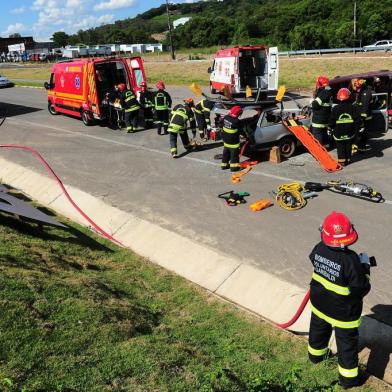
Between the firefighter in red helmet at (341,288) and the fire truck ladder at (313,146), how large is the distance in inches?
270

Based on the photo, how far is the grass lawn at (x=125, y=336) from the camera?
3662 mm

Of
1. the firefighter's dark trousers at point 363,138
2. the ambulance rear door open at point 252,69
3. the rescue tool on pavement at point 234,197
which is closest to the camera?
the rescue tool on pavement at point 234,197

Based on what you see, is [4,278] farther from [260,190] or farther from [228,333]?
[260,190]

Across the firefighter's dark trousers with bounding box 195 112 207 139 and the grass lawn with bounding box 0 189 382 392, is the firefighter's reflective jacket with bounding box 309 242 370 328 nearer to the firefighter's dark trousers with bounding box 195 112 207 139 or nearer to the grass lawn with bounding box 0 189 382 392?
the grass lawn with bounding box 0 189 382 392

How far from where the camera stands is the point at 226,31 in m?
80.7

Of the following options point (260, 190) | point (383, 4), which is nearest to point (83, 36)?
point (383, 4)

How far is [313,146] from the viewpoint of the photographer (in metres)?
11.2

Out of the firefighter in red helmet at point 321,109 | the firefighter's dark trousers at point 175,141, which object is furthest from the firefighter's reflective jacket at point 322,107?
the firefighter's dark trousers at point 175,141

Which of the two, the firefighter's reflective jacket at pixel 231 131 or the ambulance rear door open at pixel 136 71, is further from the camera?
the ambulance rear door open at pixel 136 71

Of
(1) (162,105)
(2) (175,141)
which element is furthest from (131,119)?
(2) (175,141)

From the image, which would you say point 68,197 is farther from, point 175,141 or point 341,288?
point 341,288

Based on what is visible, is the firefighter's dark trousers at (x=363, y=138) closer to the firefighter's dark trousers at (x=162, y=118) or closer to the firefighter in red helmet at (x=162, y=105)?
the firefighter in red helmet at (x=162, y=105)

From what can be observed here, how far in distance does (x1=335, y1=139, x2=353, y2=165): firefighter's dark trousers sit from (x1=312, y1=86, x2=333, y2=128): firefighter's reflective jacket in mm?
948

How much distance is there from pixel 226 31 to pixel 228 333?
82.0m
